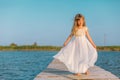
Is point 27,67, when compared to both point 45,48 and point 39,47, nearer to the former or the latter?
point 39,47

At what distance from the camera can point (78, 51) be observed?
485 inches

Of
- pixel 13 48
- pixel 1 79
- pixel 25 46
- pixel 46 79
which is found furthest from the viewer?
pixel 13 48

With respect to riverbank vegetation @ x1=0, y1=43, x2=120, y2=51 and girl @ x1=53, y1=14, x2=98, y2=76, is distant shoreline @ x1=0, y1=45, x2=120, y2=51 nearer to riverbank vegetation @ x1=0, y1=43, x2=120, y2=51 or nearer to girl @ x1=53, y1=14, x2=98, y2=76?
riverbank vegetation @ x1=0, y1=43, x2=120, y2=51

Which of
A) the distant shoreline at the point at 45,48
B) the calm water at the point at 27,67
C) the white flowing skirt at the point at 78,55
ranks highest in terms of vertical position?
the white flowing skirt at the point at 78,55

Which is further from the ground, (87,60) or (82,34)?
(82,34)

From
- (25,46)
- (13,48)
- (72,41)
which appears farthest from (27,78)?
(13,48)

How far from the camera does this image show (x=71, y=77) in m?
12.1

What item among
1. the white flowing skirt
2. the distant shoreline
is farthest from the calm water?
the distant shoreline

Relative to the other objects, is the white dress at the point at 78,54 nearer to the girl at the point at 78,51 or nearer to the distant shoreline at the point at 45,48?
the girl at the point at 78,51

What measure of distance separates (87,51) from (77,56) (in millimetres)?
394

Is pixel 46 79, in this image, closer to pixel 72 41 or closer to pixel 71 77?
pixel 71 77

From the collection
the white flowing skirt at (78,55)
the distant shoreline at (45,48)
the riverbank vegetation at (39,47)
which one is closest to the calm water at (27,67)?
the white flowing skirt at (78,55)

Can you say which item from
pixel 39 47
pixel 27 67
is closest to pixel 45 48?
pixel 39 47

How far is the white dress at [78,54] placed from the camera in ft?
39.4
